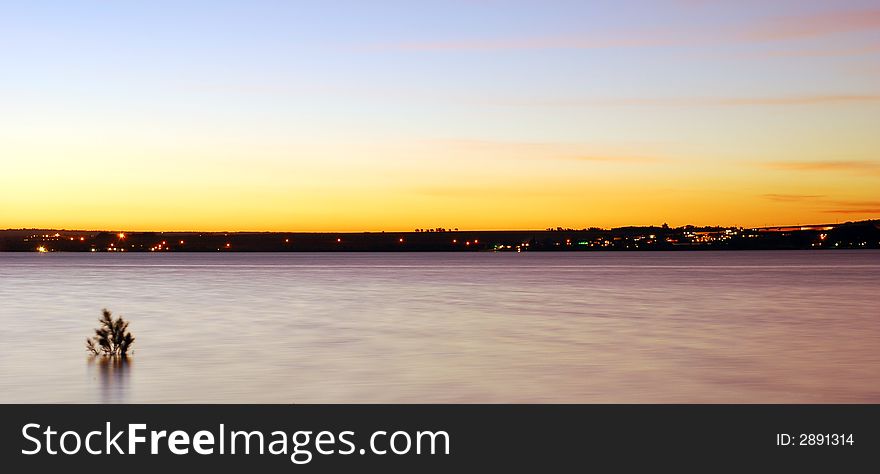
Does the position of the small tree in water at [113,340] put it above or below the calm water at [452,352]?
above

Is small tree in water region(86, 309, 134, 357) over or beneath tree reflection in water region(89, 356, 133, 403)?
over

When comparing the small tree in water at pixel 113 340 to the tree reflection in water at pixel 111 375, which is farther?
the small tree in water at pixel 113 340

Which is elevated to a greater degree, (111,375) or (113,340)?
(113,340)

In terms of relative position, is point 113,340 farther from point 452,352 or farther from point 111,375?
point 452,352

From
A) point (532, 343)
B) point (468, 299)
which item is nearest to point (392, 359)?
point (532, 343)

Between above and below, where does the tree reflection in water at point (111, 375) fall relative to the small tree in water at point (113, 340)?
below

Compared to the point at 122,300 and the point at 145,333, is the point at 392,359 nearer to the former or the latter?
the point at 145,333

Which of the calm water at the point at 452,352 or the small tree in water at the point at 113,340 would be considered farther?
the small tree in water at the point at 113,340

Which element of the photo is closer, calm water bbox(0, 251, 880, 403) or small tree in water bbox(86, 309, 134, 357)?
calm water bbox(0, 251, 880, 403)

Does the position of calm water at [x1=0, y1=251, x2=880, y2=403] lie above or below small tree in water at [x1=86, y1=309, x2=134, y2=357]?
below

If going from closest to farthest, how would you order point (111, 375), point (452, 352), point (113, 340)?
point (111, 375) → point (113, 340) → point (452, 352)

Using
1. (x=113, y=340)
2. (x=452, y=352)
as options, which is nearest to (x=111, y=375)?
(x=113, y=340)
